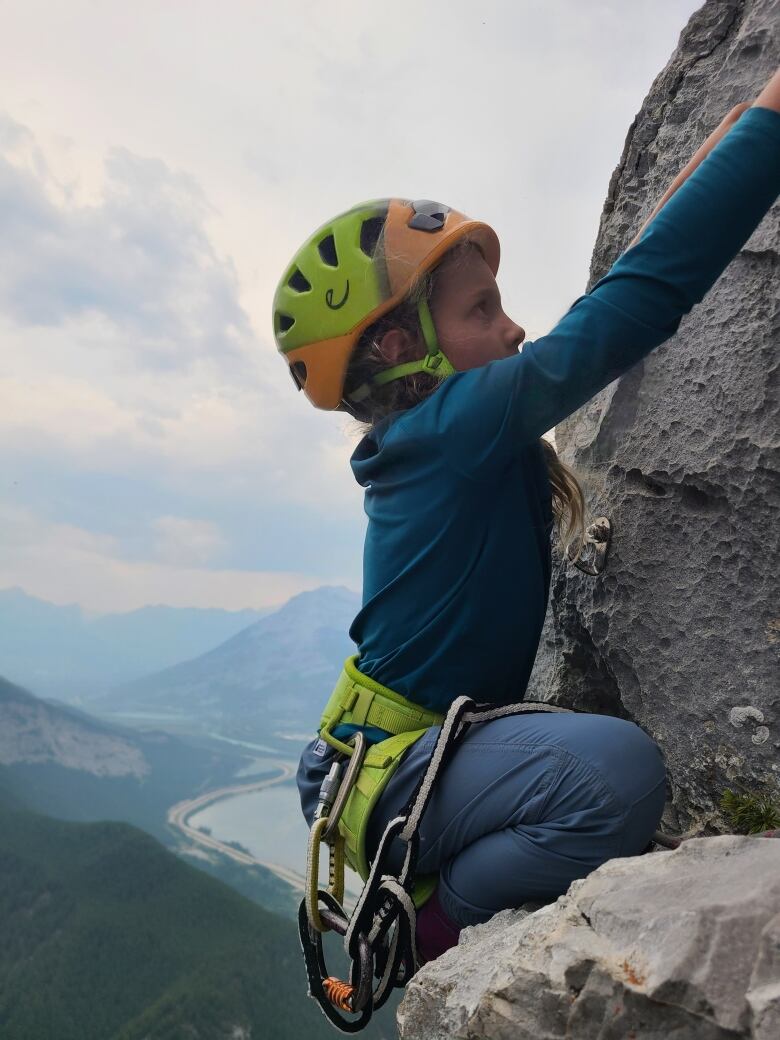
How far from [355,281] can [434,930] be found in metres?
2.35

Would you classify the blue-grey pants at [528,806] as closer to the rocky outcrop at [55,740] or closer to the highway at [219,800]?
the highway at [219,800]

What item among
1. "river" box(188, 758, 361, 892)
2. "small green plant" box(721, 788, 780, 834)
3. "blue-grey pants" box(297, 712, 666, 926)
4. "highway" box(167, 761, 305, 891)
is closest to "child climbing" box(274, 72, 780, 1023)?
"blue-grey pants" box(297, 712, 666, 926)

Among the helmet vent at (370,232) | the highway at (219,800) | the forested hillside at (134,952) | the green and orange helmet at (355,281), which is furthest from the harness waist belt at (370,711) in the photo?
the highway at (219,800)

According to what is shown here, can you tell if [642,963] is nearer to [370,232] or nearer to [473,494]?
[473,494]

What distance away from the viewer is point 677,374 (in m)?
3.31

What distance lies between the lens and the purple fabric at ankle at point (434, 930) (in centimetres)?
275

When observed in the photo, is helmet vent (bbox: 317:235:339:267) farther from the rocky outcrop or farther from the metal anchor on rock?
the rocky outcrop

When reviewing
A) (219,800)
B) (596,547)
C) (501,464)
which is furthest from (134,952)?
(219,800)

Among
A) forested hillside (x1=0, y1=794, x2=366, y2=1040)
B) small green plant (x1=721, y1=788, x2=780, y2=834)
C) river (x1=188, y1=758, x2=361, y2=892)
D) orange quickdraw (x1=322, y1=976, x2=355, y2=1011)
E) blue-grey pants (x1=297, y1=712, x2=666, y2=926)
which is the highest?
blue-grey pants (x1=297, y1=712, x2=666, y2=926)

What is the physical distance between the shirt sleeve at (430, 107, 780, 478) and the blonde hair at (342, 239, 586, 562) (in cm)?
54

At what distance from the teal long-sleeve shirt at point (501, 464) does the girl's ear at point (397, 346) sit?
0.99 ft

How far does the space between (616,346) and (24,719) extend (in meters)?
142

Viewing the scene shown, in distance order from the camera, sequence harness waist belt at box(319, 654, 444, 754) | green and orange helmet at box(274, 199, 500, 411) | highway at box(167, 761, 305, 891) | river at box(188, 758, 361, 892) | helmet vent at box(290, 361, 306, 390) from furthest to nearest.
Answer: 1. river at box(188, 758, 361, 892)
2. highway at box(167, 761, 305, 891)
3. helmet vent at box(290, 361, 306, 390)
4. green and orange helmet at box(274, 199, 500, 411)
5. harness waist belt at box(319, 654, 444, 754)

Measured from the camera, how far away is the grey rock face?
2.97 m
